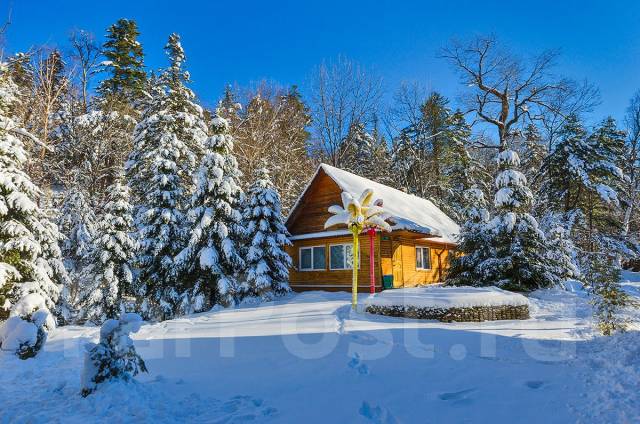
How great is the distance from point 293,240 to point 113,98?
14.3 meters

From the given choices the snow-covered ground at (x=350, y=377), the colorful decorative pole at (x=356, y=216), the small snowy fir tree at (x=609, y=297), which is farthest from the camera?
the colorful decorative pole at (x=356, y=216)

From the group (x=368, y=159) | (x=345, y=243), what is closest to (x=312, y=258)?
(x=345, y=243)

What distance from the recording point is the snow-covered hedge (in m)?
9.63

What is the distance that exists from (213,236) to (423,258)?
461 inches

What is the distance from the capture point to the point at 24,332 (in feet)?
22.3

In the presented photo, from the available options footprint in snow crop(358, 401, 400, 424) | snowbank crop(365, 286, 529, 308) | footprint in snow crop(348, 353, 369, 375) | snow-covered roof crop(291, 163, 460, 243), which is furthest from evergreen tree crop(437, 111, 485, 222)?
footprint in snow crop(358, 401, 400, 424)

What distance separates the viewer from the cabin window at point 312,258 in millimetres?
18797

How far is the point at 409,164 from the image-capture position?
33.1m

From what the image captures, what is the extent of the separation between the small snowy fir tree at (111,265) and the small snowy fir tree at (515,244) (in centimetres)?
1537

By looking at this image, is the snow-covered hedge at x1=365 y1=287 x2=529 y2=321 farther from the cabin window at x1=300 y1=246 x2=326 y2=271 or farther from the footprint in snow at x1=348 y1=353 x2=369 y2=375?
the cabin window at x1=300 y1=246 x2=326 y2=271

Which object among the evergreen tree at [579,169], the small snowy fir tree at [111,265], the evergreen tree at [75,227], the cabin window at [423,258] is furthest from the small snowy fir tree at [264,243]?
the evergreen tree at [579,169]

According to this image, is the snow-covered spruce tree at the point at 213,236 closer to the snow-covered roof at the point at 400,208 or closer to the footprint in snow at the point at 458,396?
the snow-covered roof at the point at 400,208

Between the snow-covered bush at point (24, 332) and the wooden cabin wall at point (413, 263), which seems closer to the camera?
the snow-covered bush at point (24, 332)

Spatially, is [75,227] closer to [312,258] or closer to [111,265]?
[111,265]
